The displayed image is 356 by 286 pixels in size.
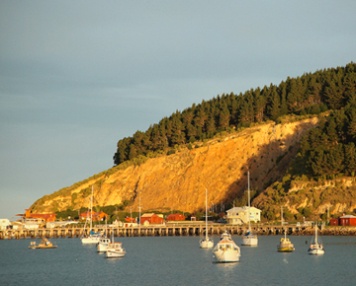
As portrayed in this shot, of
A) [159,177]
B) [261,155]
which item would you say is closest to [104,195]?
[159,177]

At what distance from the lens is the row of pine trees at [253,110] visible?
14788 centimetres

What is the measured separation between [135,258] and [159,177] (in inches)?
3309

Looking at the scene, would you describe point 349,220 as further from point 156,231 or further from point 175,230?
point 156,231

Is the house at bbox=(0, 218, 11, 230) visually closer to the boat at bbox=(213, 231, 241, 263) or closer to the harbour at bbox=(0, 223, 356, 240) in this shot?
the harbour at bbox=(0, 223, 356, 240)

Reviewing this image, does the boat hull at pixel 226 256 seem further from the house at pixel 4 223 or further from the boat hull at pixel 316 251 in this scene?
the house at pixel 4 223

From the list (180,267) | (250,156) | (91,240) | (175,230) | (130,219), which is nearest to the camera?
(180,267)

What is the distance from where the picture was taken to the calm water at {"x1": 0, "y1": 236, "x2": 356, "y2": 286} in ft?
183

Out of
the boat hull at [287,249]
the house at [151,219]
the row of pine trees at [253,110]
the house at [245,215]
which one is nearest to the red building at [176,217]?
the house at [151,219]

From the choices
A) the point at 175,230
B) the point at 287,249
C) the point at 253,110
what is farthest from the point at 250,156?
the point at 287,249

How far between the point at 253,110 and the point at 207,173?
89.5 feet

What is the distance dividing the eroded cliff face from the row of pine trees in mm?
8452

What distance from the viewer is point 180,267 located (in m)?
66.1

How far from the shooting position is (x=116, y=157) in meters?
197

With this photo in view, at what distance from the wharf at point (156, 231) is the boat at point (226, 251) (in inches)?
1811
